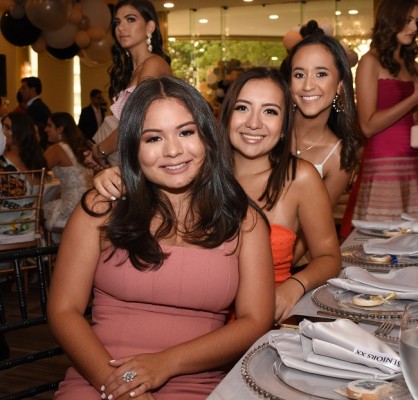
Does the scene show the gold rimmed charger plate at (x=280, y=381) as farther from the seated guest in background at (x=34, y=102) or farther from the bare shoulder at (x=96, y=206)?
the seated guest in background at (x=34, y=102)

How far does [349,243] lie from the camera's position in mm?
2191

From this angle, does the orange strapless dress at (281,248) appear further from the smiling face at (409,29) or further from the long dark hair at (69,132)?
the long dark hair at (69,132)

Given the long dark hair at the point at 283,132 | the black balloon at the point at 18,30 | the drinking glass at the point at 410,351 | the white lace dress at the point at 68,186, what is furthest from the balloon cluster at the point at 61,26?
the drinking glass at the point at 410,351

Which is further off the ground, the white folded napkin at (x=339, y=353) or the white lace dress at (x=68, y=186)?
the white folded napkin at (x=339, y=353)

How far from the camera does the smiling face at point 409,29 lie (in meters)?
3.07

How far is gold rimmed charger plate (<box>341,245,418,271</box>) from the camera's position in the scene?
1.80 metres

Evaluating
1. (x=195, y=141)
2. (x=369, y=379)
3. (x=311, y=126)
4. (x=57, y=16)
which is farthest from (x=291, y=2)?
(x=369, y=379)

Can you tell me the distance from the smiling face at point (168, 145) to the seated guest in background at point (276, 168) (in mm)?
494

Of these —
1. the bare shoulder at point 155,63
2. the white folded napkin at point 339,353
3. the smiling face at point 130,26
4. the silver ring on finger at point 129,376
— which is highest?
the smiling face at point 130,26

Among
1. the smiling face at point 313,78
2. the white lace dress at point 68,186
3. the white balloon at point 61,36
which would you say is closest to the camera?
the smiling face at point 313,78

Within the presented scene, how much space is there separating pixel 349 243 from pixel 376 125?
1170 mm

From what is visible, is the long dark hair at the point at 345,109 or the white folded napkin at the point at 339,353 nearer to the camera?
the white folded napkin at the point at 339,353

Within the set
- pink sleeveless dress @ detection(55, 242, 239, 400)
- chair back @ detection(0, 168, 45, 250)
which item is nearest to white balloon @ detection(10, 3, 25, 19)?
chair back @ detection(0, 168, 45, 250)

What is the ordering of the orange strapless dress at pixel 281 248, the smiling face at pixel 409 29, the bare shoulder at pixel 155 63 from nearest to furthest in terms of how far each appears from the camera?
the orange strapless dress at pixel 281 248 → the smiling face at pixel 409 29 → the bare shoulder at pixel 155 63
